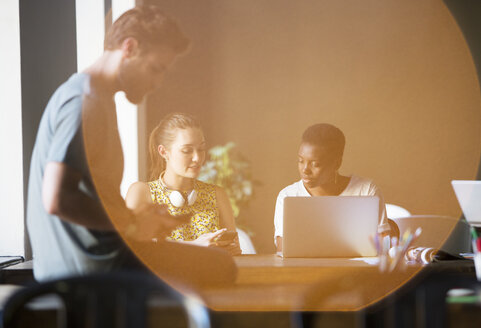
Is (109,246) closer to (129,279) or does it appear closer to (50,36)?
(129,279)

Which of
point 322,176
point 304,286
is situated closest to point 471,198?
point 322,176

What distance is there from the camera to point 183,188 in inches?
93.1

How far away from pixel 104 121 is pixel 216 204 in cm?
118

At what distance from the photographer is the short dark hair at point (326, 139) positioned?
9.44 ft

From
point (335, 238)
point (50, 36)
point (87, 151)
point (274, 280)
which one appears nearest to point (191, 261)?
point (274, 280)

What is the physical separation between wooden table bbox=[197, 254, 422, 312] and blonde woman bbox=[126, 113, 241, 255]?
0.44 metres

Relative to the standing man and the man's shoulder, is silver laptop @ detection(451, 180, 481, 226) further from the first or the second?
the man's shoulder

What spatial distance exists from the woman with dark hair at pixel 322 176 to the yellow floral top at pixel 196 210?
404 mm

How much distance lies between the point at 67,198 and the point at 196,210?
115cm

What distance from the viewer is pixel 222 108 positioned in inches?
166

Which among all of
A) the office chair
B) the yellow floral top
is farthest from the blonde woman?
the office chair

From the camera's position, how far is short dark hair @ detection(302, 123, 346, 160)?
288cm

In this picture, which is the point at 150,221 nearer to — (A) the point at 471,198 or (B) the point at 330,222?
(B) the point at 330,222

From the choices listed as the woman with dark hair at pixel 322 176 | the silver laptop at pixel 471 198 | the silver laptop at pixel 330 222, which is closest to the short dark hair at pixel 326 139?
the woman with dark hair at pixel 322 176
